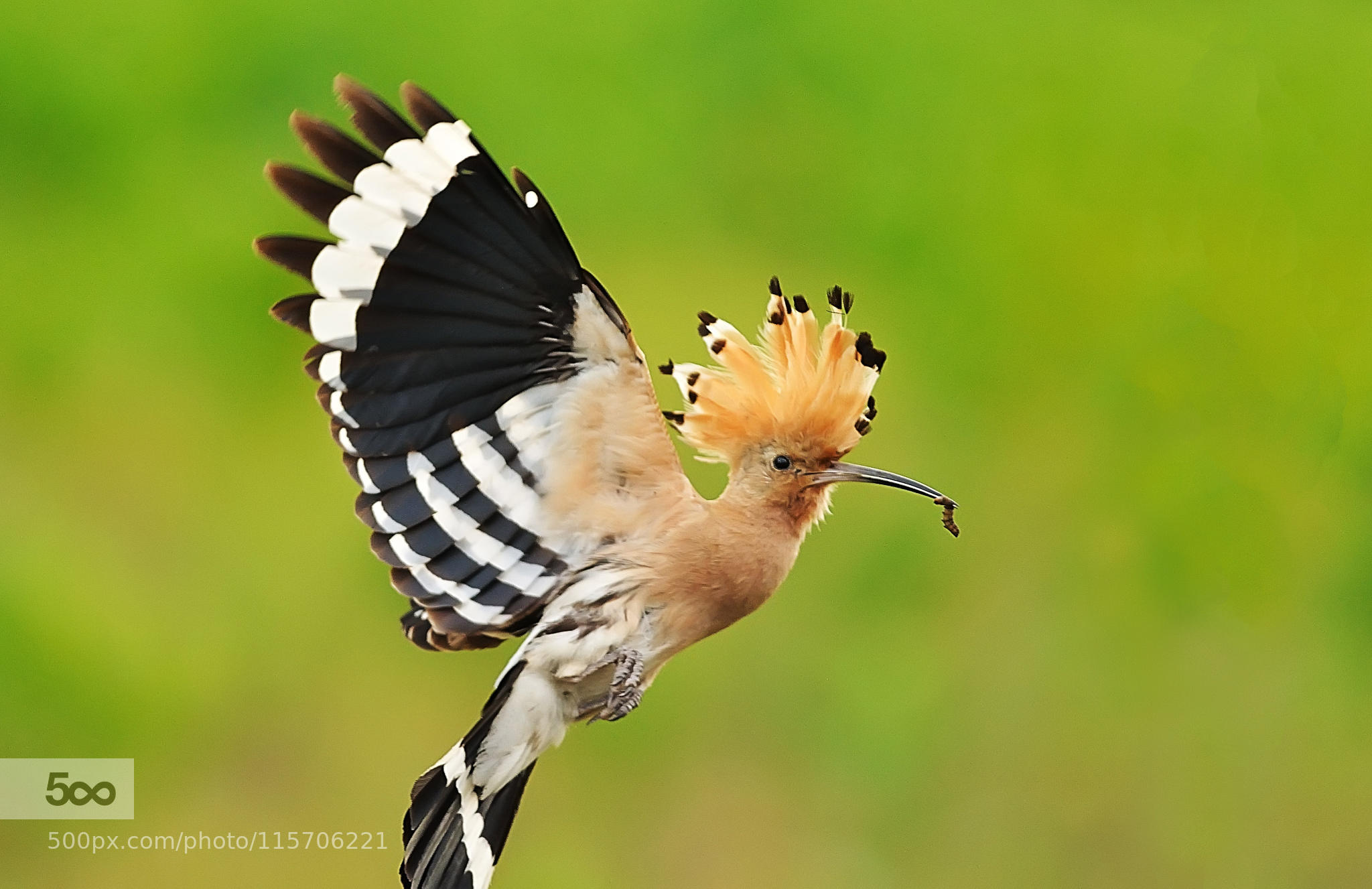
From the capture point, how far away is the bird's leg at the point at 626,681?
0.96m

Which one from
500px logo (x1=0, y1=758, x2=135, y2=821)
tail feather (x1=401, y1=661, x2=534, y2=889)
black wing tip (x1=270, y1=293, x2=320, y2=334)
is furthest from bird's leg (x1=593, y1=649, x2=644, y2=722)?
500px logo (x1=0, y1=758, x2=135, y2=821)

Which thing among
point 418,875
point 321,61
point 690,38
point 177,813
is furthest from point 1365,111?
point 177,813

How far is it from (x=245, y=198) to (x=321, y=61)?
0.22 metres

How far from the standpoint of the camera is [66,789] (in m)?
1.66

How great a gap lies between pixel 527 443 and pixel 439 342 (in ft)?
0.31

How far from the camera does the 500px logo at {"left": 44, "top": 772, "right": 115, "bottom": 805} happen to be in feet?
5.41

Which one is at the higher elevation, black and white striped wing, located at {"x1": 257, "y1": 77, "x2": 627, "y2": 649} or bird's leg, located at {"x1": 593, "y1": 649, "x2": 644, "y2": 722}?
black and white striped wing, located at {"x1": 257, "y1": 77, "x2": 627, "y2": 649}

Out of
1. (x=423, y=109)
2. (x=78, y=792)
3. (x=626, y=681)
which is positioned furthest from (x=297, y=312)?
(x=78, y=792)

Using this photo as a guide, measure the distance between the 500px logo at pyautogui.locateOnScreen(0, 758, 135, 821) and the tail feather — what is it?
803 millimetres

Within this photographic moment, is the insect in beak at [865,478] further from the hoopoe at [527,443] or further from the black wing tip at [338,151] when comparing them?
the black wing tip at [338,151]

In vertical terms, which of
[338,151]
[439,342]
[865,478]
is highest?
[338,151]

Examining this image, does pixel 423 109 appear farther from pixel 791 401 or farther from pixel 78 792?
pixel 78 792

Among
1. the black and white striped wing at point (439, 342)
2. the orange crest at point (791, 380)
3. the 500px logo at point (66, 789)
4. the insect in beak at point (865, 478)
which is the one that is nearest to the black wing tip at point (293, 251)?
the black and white striped wing at point (439, 342)

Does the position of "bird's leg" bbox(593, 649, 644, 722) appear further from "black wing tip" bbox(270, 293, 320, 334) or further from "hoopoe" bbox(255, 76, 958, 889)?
"black wing tip" bbox(270, 293, 320, 334)
